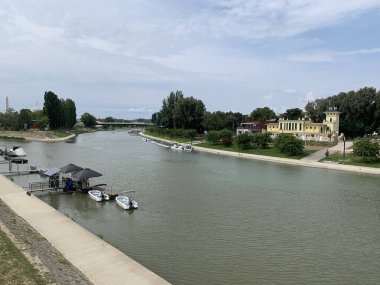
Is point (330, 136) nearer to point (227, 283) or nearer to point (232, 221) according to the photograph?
point (232, 221)

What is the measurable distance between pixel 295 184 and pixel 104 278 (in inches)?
1246

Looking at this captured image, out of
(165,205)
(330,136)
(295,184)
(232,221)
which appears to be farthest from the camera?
(330,136)

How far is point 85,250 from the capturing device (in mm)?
18281

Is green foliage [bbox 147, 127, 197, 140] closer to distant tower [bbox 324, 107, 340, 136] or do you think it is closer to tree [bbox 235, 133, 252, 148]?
tree [bbox 235, 133, 252, 148]

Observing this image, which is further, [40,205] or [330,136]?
[330,136]

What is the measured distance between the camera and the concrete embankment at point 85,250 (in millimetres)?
15508

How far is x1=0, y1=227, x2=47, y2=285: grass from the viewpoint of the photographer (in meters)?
13.2

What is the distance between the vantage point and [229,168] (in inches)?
2222

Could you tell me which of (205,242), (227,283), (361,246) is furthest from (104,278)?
(361,246)

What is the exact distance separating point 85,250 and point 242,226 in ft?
35.7

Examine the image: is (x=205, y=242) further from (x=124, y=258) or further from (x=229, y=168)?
(x=229, y=168)

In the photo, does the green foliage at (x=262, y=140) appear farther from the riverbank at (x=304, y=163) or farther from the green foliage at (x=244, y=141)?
the riverbank at (x=304, y=163)

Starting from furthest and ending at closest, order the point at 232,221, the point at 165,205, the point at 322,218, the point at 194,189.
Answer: the point at 194,189, the point at 165,205, the point at 322,218, the point at 232,221

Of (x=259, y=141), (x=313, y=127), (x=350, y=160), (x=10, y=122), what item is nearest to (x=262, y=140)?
(x=259, y=141)
